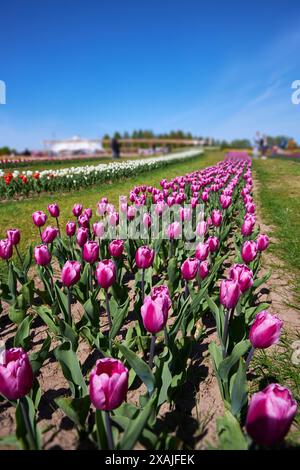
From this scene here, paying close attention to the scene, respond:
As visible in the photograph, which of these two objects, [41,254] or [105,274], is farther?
[41,254]

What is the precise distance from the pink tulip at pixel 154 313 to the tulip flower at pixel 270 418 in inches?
24.9

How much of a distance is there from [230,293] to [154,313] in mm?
564

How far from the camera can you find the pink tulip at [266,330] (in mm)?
1577

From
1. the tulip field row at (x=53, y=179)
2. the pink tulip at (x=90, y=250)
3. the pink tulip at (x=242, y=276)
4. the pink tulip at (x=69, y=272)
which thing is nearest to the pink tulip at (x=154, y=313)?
the pink tulip at (x=242, y=276)

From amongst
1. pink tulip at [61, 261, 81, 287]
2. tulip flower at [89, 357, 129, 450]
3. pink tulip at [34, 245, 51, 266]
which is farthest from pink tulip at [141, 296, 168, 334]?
pink tulip at [34, 245, 51, 266]

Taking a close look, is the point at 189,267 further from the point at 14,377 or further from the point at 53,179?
the point at 53,179

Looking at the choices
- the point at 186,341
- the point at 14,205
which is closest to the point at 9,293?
the point at 186,341

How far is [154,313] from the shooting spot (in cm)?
163

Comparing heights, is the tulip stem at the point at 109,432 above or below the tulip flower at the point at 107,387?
below

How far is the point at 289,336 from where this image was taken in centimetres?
272

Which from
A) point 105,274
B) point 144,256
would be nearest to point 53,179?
point 144,256

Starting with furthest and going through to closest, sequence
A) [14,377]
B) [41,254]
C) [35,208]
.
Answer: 1. [35,208]
2. [41,254]
3. [14,377]

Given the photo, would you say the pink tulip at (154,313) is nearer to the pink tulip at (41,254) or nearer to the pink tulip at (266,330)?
the pink tulip at (266,330)

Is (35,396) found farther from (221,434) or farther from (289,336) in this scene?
(289,336)
